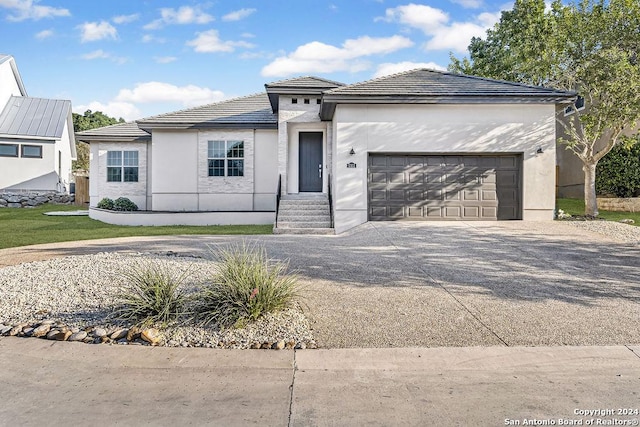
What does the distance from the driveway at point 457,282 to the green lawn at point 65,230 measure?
1916 millimetres

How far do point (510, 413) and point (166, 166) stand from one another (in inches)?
694

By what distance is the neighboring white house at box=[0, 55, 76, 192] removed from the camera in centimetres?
2452

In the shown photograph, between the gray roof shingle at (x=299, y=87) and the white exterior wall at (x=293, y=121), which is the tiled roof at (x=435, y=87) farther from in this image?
the white exterior wall at (x=293, y=121)

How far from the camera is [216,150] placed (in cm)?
1870

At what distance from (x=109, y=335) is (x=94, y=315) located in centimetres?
78

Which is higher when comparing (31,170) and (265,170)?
(31,170)

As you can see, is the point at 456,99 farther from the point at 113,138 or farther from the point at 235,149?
the point at 113,138

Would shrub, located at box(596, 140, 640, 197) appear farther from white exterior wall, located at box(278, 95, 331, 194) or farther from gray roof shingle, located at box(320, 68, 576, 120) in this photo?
white exterior wall, located at box(278, 95, 331, 194)

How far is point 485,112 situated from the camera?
14.2 m

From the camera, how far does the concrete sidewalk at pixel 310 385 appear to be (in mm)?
3309

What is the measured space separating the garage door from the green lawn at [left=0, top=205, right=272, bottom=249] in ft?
12.9

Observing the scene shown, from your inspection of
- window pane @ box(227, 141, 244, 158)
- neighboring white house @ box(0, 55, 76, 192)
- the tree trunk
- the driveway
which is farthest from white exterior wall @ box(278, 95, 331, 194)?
neighboring white house @ box(0, 55, 76, 192)

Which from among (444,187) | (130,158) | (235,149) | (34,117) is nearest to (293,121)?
(235,149)

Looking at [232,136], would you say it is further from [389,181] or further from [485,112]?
[485,112]
